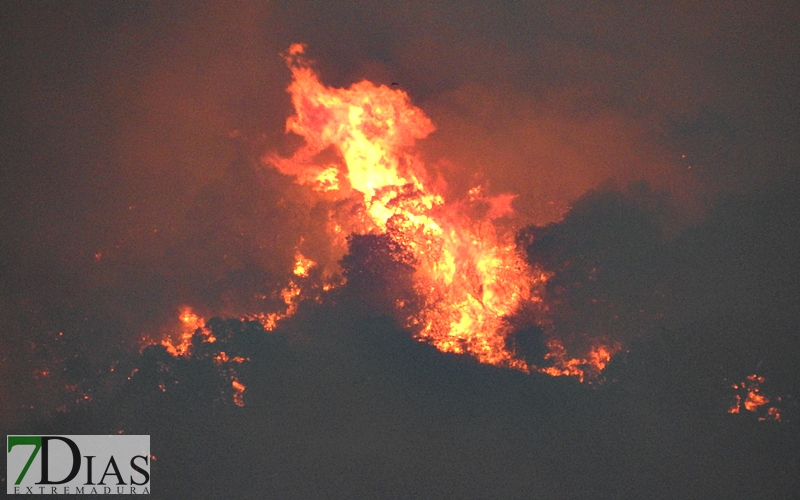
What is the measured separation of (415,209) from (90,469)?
657 centimetres

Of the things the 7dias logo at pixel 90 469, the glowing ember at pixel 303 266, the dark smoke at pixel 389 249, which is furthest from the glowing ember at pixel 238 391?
the glowing ember at pixel 303 266

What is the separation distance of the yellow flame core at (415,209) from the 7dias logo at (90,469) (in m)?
4.84

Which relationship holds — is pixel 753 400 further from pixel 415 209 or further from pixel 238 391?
pixel 238 391

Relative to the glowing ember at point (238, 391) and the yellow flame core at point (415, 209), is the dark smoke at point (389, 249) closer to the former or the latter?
the glowing ember at point (238, 391)

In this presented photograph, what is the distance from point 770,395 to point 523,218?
4.63 m

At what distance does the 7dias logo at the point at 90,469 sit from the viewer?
972cm

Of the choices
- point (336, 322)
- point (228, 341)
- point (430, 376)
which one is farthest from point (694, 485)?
point (228, 341)

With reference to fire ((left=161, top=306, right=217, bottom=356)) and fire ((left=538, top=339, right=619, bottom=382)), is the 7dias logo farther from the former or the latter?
fire ((left=538, top=339, right=619, bottom=382))

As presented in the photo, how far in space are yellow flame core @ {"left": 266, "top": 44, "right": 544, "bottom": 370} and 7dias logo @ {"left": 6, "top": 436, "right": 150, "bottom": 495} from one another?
15.9 feet

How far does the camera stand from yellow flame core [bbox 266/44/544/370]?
9.67 m

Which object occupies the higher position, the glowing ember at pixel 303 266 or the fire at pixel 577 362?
the glowing ember at pixel 303 266

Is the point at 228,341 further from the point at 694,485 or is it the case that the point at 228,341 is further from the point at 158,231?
the point at 694,485

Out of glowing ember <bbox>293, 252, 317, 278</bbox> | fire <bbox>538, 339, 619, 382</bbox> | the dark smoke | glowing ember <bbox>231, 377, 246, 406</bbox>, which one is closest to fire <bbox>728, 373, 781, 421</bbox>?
the dark smoke

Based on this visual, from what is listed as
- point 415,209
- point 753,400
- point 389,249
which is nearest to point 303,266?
point 389,249
